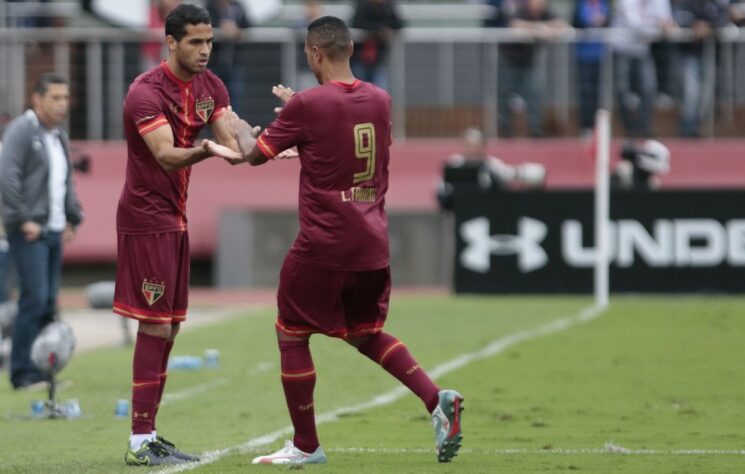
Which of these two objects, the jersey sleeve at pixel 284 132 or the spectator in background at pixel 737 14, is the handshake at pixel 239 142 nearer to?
the jersey sleeve at pixel 284 132

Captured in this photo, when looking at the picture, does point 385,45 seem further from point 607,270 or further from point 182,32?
point 182,32

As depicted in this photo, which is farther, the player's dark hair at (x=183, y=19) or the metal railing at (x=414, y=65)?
the metal railing at (x=414, y=65)

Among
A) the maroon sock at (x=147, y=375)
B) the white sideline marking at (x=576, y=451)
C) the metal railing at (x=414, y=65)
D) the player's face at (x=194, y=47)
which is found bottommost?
the white sideline marking at (x=576, y=451)

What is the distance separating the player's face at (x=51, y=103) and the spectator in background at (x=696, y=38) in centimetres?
1387

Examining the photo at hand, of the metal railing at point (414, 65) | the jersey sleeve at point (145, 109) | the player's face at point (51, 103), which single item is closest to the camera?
the jersey sleeve at point (145, 109)

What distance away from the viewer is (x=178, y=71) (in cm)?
928

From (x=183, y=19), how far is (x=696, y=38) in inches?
681

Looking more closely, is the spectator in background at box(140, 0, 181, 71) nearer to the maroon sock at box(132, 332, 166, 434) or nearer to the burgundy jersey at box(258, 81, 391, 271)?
the maroon sock at box(132, 332, 166, 434)

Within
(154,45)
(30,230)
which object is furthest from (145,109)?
(154,45)

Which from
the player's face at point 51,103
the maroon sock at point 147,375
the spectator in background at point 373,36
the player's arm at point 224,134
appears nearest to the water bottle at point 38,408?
the player's face at point 51,103

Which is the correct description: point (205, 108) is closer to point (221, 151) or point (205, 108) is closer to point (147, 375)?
point (221, 151)

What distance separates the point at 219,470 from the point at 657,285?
14.4 m

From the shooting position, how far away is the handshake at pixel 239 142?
888cm

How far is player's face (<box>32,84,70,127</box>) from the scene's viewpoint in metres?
13.4
